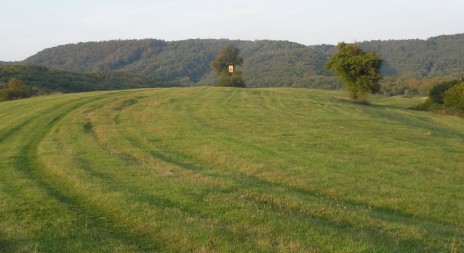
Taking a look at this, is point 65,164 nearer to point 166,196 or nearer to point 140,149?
point 140,149

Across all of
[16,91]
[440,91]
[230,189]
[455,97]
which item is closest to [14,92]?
[16,91]

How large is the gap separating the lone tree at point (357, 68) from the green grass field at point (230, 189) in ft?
115

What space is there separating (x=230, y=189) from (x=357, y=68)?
178ft

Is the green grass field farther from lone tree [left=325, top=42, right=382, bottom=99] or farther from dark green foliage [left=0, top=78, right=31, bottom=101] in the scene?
dark green foliage [left=0, top=78, right=31, bottom=101]

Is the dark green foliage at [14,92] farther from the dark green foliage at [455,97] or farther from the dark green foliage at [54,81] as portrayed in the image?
the dark green foliage at [455,97]

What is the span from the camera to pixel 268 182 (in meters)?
16.2

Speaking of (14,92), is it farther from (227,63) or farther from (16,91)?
(227,63)

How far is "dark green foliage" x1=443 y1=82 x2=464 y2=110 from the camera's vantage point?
193 ft

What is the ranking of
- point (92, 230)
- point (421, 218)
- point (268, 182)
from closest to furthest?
point (92, 230) → point (421, 218) → point (268, 182)

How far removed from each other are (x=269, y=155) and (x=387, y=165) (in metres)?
4.87

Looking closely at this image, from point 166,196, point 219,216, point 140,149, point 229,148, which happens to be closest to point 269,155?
point 229,148

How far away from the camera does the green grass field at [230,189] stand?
996 centimetres

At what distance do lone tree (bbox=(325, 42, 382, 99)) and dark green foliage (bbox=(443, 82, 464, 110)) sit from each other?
8.67m

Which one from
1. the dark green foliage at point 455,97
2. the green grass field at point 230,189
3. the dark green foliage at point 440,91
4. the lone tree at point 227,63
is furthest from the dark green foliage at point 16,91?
the dark green foliage at point 455,97
